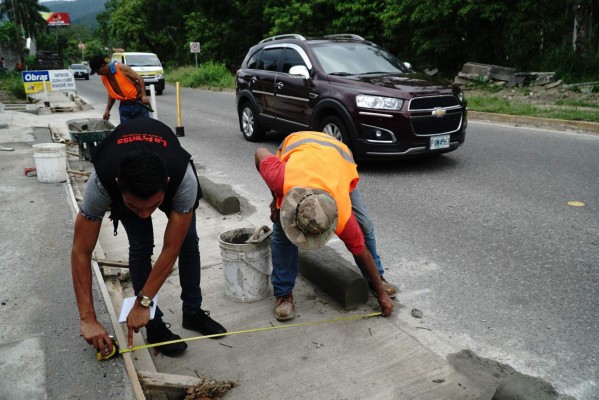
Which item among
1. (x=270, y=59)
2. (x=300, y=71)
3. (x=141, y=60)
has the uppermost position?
(x=141, y=60)

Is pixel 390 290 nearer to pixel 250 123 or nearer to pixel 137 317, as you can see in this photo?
pixel 137 317

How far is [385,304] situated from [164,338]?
1431mm

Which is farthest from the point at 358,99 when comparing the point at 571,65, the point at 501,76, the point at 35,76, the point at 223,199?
the point at 35,76

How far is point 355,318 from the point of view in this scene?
3521 mm

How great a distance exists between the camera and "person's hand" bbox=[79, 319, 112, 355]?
101 inches

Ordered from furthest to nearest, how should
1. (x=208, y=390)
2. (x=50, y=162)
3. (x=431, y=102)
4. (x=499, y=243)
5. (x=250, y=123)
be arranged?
(x=250, y=123) → (x=431, y=102) → (x=50, y=162) → (x=499, y=243) → (x=208, y=390)

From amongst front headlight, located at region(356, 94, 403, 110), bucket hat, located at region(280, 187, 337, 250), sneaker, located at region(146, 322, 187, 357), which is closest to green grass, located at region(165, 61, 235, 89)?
front headlight, located at region(356, 94, 403, 110)

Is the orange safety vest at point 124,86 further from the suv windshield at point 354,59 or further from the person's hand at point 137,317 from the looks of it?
the person's hand at point 137,317

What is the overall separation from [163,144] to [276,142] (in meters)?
7.72

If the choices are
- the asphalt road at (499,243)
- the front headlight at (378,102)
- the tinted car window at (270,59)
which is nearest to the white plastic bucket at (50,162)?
the asphalt road at (499,243)

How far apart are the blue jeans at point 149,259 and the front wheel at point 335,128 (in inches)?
177

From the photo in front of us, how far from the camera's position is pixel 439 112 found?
7105 mm

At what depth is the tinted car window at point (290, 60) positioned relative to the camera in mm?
8438

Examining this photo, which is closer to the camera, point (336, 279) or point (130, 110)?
point (336, 279)
